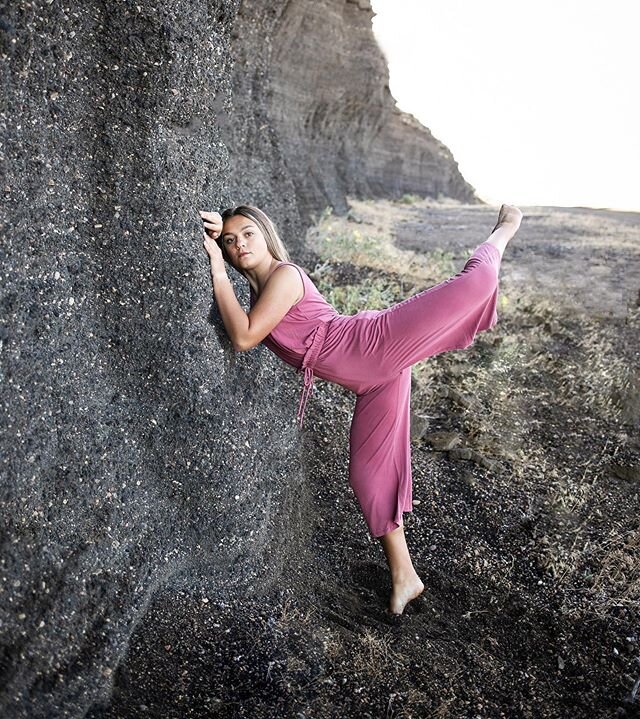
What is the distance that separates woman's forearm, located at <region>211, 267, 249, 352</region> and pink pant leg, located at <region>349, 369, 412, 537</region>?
594 millimetres

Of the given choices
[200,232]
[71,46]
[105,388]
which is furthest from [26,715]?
[71,46]

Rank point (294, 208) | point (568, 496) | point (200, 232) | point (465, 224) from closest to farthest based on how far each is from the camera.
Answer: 1. point (200, 232)
2. point (568, 496)
3. point (294, 208)
4. point (465, 224)

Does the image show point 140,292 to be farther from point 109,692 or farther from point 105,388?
point 109,692

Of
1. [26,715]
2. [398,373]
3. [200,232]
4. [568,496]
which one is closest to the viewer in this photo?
[26,715]

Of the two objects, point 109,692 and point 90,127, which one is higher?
point 90,127

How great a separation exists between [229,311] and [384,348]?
1.93 feet

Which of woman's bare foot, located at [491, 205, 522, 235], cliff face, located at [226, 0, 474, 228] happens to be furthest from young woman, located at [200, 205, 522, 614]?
cliff face, located at [226, 0, 474, 228]

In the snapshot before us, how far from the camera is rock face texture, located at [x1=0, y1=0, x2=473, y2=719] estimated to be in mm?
2088

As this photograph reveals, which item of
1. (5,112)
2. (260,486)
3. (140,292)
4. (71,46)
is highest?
(71,46)

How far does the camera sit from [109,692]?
218 cm

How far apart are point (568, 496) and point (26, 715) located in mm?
2736

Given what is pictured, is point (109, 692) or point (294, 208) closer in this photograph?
point (109, 692)

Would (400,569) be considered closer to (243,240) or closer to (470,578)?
(470,578)

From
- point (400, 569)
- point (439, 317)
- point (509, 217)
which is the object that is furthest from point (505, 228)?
point (400, 569)
